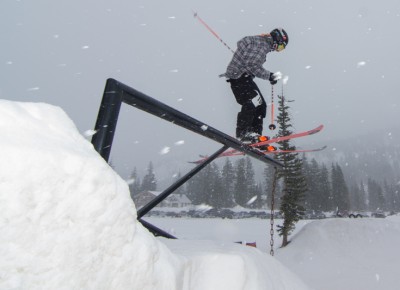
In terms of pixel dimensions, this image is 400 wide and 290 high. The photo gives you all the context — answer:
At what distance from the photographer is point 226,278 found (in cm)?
159

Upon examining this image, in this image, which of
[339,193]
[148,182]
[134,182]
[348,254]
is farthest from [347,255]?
[134,182]

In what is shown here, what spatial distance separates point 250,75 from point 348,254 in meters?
9.16

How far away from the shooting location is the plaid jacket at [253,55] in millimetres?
5816

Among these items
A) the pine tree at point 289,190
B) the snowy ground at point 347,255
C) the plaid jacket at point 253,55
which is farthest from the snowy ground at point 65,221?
the pine tree at point 289,190

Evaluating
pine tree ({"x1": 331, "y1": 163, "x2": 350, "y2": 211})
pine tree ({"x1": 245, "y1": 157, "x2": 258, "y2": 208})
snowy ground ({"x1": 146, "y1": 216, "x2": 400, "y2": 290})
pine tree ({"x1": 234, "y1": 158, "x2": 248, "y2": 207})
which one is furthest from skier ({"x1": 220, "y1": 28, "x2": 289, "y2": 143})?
pine tree ({"x1": 331, "y1": 163, "x2": 350, "y2": 211})

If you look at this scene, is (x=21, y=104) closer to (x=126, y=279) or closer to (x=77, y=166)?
(x=77, y=166)

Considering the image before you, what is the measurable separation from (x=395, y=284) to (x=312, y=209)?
64562 millimetres

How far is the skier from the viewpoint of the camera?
5.84 m

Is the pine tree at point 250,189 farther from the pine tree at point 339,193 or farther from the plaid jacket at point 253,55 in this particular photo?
the plaid jacket at point 253,55

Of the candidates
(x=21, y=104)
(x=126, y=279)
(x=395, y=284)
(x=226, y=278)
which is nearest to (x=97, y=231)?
(x=126, y=279)

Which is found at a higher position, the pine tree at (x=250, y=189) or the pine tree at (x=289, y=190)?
the pine tree at (x=250, y=189)

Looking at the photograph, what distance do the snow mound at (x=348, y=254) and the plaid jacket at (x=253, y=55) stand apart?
698 centimetres

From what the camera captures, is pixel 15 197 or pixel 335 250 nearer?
pixel 15 197

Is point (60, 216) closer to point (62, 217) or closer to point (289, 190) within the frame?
point (62, 217)
